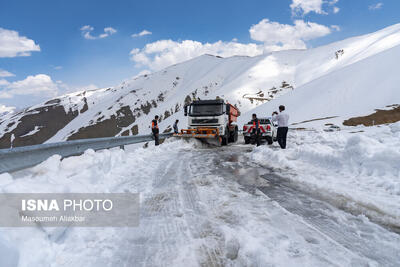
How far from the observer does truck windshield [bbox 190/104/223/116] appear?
15.8 m

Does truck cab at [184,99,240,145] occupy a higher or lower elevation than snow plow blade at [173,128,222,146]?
higher

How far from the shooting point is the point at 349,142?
283 inches

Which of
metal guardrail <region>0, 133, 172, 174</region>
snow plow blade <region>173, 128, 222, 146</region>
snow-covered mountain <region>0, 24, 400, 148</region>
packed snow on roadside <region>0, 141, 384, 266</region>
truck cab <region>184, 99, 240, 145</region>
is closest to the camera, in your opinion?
packed snow on roadside <region>0, 141, 384, 266</region>

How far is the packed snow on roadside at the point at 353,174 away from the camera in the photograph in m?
3.67

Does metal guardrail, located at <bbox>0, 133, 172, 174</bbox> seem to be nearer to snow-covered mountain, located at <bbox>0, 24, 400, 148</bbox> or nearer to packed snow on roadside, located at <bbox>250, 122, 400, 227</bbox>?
packed snow on roadside, located at <bbox>250, 122, 400, 227</bbox>

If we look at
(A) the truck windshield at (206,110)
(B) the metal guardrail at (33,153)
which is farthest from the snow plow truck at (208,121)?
(B) the metal guardrail at (33,153)

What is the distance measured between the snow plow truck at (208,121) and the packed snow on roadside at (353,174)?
279 inches

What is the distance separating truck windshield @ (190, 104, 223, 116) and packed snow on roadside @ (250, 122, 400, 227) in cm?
782

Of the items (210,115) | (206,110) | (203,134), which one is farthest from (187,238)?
(206,110)

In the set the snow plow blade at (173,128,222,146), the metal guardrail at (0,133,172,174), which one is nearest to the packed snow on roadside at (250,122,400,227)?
the metal guardrail at (0,133,172,174)

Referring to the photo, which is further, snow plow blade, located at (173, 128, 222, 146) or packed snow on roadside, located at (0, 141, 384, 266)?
snow plow blade, located at (173, 128, 222, 146)

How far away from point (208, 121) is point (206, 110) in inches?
31.4

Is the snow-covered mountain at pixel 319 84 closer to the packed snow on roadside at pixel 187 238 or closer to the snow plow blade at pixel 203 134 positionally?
the snow plow blade at pixel 203 134

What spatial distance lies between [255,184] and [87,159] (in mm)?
4361
